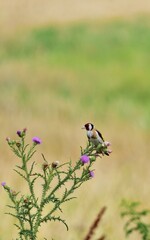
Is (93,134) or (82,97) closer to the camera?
(93,134)

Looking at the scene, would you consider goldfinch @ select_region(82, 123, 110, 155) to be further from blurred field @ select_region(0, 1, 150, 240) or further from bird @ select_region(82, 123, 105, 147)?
blurred field @ select_region(0, 1, 150, 240)

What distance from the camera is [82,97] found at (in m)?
17.0

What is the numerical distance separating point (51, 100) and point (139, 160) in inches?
221

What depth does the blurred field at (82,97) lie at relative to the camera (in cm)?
714

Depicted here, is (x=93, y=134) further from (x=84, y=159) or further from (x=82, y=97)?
(x=82, y=97)

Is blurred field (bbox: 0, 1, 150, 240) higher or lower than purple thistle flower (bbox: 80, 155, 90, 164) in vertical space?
higher

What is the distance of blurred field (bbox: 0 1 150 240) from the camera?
281 inches

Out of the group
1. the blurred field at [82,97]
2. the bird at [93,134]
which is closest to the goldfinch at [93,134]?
the bird at [93,134]

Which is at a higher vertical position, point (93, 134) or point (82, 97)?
point (82, 97)

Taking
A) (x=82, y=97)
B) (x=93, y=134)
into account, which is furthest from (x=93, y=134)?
(x=82, y=97)

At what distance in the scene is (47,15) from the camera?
27.8 meters

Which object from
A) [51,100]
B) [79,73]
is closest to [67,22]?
[79,73]

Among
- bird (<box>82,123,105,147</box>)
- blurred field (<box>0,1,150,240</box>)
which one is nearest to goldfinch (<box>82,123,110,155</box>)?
bird (<box>82,123,105,147</box>)

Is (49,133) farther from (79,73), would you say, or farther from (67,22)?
(67,22)
